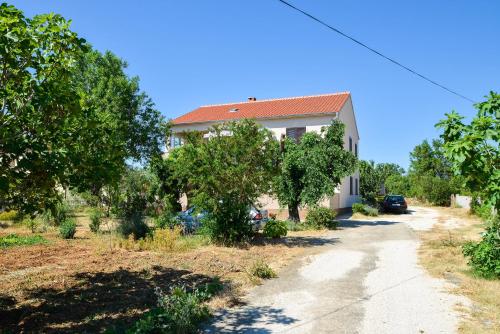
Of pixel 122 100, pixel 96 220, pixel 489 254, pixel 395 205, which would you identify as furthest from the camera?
pixel 395 205

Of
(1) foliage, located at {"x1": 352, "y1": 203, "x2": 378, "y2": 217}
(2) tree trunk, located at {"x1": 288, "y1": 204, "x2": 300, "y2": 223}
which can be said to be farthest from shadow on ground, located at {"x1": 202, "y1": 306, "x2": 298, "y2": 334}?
(1) foliage, located at {"x1": 352, "y1": 203, "x2": 378, "y2": 217}

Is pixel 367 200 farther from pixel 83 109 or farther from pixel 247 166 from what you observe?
pixel 83 109

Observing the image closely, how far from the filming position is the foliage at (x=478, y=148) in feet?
24.0

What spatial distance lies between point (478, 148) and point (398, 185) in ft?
196

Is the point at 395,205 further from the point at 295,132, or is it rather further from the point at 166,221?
the point at 166,221

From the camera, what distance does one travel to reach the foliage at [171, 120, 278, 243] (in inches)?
524

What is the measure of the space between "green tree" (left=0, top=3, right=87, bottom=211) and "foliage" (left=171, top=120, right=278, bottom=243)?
6.77m

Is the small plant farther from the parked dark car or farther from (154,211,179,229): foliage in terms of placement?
the parked dark car

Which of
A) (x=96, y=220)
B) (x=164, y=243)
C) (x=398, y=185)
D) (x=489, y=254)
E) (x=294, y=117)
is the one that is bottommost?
(x=164, y=243)

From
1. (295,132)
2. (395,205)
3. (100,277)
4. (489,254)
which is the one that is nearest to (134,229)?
(100,277)

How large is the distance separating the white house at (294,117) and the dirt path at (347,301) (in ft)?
47.1

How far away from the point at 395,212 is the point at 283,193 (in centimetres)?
1597

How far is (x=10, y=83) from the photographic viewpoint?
6363mm

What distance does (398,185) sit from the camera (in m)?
63.7
